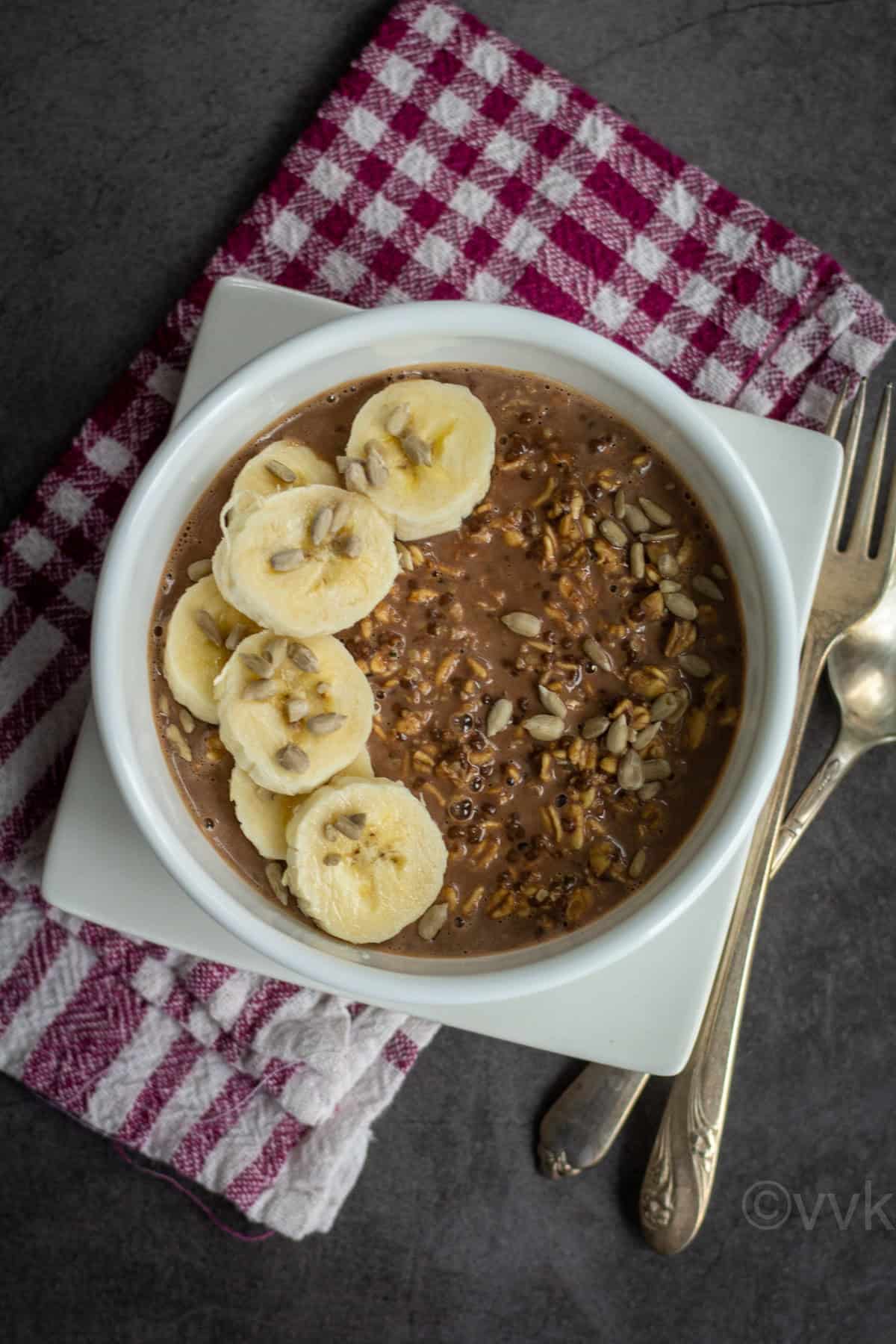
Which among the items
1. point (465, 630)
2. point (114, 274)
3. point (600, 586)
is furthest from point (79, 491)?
point (600, 586)

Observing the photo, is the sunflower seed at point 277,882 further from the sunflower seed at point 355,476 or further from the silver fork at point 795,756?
the silver fork at point 795,756

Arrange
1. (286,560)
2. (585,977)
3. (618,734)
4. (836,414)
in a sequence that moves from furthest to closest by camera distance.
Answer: (836,414)
(585,977)
(618,734)
(286,560)

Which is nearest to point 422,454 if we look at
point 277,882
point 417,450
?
point 417,450

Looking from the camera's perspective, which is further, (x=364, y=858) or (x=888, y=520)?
(x=888, y=520)

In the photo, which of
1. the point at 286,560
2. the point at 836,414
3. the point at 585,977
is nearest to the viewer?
the point at 286,560

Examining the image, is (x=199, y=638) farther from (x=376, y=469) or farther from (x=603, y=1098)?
(x=603, y=1098)

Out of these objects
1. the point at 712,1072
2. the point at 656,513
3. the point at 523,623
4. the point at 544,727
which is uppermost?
the point at 656,513

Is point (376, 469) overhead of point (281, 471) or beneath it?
overhead
